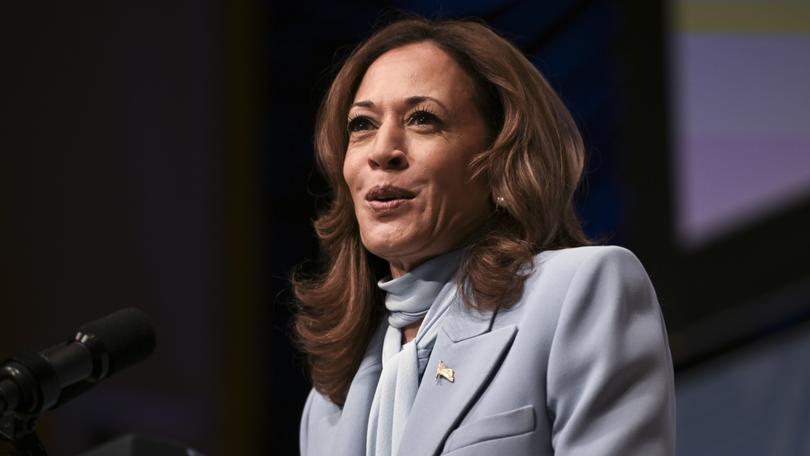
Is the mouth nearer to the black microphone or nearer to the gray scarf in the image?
the gray scarf

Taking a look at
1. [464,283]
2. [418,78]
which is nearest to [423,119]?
[418,78]

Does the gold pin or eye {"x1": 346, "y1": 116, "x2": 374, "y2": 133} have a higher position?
eye {"x1": 346, "y1": 116, "x2": 374, "y2": 133}

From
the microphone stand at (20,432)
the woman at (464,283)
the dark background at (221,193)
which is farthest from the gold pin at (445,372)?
the dark background at (221,193)

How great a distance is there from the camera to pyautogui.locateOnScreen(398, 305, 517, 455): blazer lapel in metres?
1.58

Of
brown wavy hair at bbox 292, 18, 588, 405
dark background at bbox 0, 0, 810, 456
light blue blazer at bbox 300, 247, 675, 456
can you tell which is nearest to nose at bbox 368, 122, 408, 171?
brown wavy hair at bbox 292, 18, 588, 405

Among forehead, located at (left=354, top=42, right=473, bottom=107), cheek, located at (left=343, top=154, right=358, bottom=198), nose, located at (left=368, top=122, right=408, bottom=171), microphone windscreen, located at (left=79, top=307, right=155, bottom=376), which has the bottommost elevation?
microphone windscreen, located at (left=79, top=307, right=155, bottom=376)

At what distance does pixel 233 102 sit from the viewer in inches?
185

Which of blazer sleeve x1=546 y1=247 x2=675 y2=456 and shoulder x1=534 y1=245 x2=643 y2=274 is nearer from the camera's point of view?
blazer sleeve x1=546 y1=247 x2=675 y2=456

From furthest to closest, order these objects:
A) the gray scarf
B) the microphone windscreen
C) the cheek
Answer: the cheek → the gray scarf → the microphone windscreen

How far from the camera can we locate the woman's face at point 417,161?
172 cm

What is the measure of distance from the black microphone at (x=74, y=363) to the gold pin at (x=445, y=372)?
0.37 m

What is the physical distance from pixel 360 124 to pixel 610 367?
1.85 ft

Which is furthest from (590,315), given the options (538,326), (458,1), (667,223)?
(458,1)

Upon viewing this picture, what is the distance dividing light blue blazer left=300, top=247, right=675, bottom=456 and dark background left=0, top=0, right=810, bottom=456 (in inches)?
95.5
